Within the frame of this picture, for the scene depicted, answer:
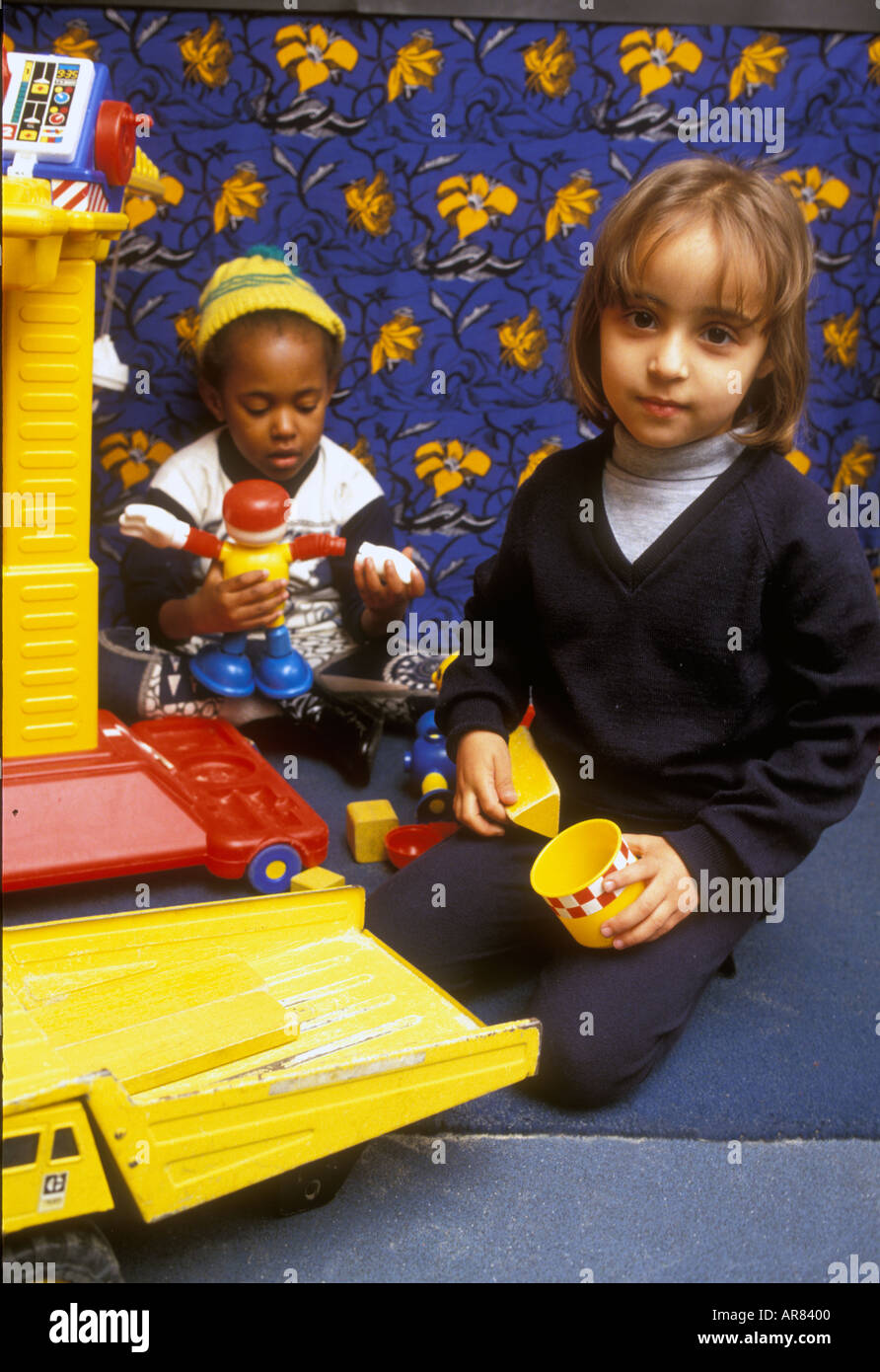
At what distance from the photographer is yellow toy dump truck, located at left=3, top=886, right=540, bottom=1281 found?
0.63 meters

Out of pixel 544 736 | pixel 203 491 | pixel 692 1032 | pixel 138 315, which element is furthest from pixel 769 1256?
pixel 138 315

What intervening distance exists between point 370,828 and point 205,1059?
22.4 inches

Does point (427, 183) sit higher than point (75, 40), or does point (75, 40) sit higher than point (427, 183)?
point (75, 40)

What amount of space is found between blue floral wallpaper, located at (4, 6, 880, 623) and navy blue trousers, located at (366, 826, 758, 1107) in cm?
79

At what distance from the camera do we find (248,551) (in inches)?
52.6

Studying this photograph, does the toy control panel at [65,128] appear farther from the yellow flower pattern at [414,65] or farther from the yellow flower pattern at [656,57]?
the yellow flower pattern at [656,57]

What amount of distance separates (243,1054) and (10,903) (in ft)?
1.65

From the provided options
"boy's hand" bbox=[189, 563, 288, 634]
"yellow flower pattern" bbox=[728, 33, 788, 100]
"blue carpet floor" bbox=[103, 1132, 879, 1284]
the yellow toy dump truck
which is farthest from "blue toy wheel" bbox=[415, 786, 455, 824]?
"yellow flower pattern" bbox=[728, 33, 788, 100]

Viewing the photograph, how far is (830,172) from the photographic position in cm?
166

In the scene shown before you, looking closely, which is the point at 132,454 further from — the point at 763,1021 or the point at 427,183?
the point at 763,1021

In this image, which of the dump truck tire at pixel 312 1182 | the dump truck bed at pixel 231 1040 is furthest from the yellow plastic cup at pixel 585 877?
the dump truck tire at pixel 312 1182

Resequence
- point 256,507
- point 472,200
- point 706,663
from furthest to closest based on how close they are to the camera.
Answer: point 472,200 → point 256,507 → point 706,663

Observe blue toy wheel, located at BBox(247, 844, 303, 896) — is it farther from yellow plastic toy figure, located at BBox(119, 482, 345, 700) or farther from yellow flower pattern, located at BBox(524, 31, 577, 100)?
yellow flower pattern, located at BBox(524, 31, 577, 100)

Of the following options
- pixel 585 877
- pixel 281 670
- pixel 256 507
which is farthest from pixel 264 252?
pixel 585 877
